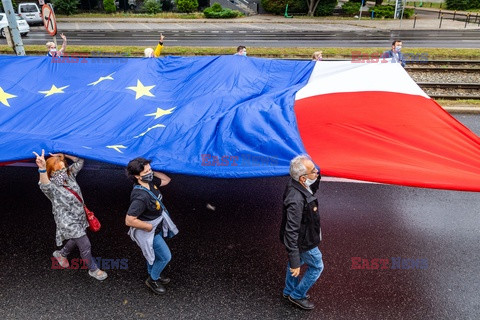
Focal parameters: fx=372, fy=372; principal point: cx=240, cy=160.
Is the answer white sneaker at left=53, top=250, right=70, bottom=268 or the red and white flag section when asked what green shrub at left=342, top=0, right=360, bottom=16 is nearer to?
the red and white flag section

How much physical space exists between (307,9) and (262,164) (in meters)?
33.8

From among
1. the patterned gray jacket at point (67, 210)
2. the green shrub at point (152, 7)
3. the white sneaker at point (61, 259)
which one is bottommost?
the white sneaker at point (61, 259)

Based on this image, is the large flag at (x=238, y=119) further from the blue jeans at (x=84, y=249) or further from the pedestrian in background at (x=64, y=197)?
the blue jeans at (x=84, y=249)

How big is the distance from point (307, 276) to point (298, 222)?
28.9 inches

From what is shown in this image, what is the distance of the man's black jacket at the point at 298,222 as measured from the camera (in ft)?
11.3

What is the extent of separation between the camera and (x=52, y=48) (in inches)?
344

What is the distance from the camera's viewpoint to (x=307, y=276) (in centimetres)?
382

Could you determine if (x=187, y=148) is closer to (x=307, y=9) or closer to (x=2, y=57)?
(x=2, y=57)

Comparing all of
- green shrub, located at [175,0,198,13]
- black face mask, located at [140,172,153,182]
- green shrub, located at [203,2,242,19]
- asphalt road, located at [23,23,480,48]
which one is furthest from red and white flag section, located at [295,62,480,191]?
green shrub, located at [175,0,198,13]

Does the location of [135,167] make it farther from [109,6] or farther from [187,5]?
[109,6]

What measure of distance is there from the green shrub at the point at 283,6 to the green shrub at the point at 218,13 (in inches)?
127

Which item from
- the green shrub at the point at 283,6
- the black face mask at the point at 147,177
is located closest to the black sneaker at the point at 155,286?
the black face mask at the point at 147,177

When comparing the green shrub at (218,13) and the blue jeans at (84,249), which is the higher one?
the green shrub at (218,13)

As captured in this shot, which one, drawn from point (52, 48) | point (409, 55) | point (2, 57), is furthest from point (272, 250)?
point (409, 55)
